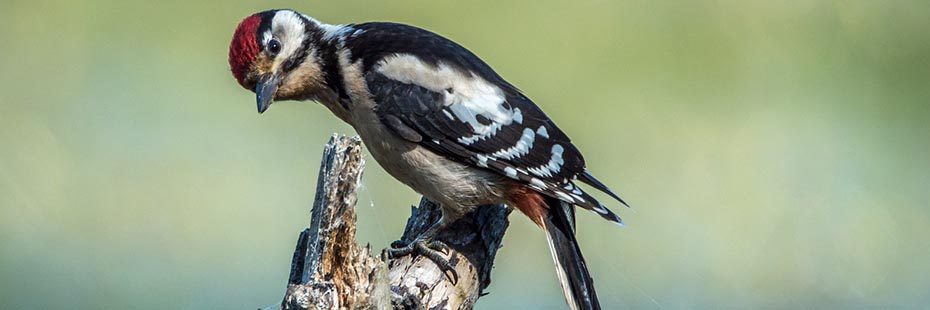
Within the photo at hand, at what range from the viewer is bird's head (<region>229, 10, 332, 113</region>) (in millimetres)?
4750

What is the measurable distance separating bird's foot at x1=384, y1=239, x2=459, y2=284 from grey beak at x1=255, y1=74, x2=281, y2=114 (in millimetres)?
565

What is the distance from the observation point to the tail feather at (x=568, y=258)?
4570 mm

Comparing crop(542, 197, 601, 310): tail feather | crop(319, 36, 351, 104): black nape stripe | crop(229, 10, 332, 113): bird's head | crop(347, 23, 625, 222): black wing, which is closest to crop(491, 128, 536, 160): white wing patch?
crop(347, 23, 625, 222): black wing

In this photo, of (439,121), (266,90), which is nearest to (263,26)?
(266,90)

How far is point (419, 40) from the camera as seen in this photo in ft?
16.0

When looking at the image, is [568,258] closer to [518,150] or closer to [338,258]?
[518,150]

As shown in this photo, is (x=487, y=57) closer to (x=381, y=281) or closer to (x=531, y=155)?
(x=531, y=155)

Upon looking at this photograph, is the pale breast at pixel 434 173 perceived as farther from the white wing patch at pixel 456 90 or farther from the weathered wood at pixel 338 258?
the weathered wood at pixel 338 258

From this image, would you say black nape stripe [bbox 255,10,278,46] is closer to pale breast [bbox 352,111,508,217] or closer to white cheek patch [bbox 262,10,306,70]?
white cheek patch [bbox 262,10,306,70]

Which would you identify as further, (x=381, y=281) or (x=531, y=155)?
(x=531, y=155)

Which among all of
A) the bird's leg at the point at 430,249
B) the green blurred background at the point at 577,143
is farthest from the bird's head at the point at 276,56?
the green blurred background at the point at 577,143

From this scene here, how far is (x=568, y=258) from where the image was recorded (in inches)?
183


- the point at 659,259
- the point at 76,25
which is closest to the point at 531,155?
the point at 659,259

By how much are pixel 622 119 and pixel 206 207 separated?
2149mm
